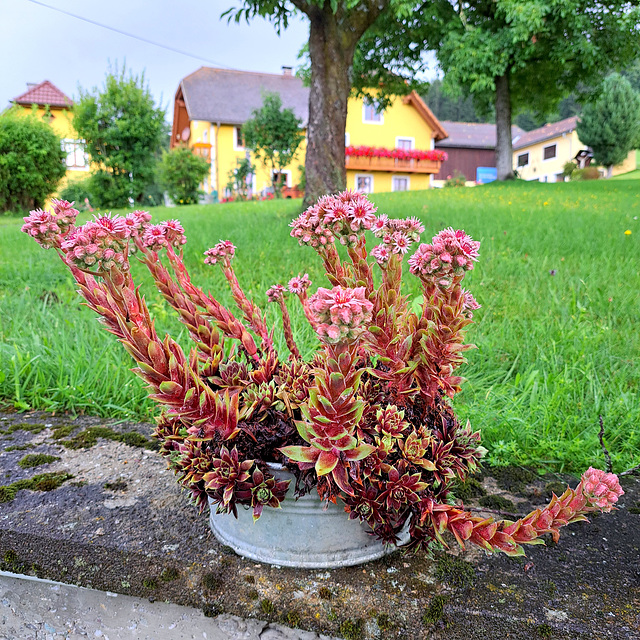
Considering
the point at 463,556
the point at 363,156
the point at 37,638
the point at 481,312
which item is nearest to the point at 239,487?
the point at 463,556

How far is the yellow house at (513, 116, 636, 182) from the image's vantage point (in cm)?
4303

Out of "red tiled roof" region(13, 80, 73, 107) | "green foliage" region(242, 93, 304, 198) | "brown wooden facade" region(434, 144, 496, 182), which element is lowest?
"green foliage" region(242, 93, 304, 198)

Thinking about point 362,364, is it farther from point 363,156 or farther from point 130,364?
point 363,156

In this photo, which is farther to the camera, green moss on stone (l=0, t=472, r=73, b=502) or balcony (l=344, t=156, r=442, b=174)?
balcony (l=344, t=156, r=442, b=174)

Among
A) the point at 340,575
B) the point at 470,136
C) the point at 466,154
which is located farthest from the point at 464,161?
the point at 340,575

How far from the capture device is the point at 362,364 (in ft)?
4.21

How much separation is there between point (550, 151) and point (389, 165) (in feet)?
79.9

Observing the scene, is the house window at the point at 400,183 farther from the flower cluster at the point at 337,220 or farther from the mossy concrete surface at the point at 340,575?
the flower cluster at the point at 337,220

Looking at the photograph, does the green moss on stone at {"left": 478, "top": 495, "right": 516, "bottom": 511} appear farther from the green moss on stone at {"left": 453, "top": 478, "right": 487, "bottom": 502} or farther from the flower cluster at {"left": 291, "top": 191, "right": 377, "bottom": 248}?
the flower cluster at {"left": 291, "top": 191, "right": 377, "bottom": 248}

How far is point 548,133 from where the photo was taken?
4528 centimetres

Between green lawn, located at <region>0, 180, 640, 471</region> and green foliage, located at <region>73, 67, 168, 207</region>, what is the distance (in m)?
13.6

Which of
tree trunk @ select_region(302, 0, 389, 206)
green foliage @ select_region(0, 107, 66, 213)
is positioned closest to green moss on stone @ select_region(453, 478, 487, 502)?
tree trunk @ select_region(302, 0, 389, 206)

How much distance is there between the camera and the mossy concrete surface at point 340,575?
1022 millimetres

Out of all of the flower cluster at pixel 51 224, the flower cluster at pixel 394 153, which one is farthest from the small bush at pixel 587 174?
the flower cluster at pixel 51 224
